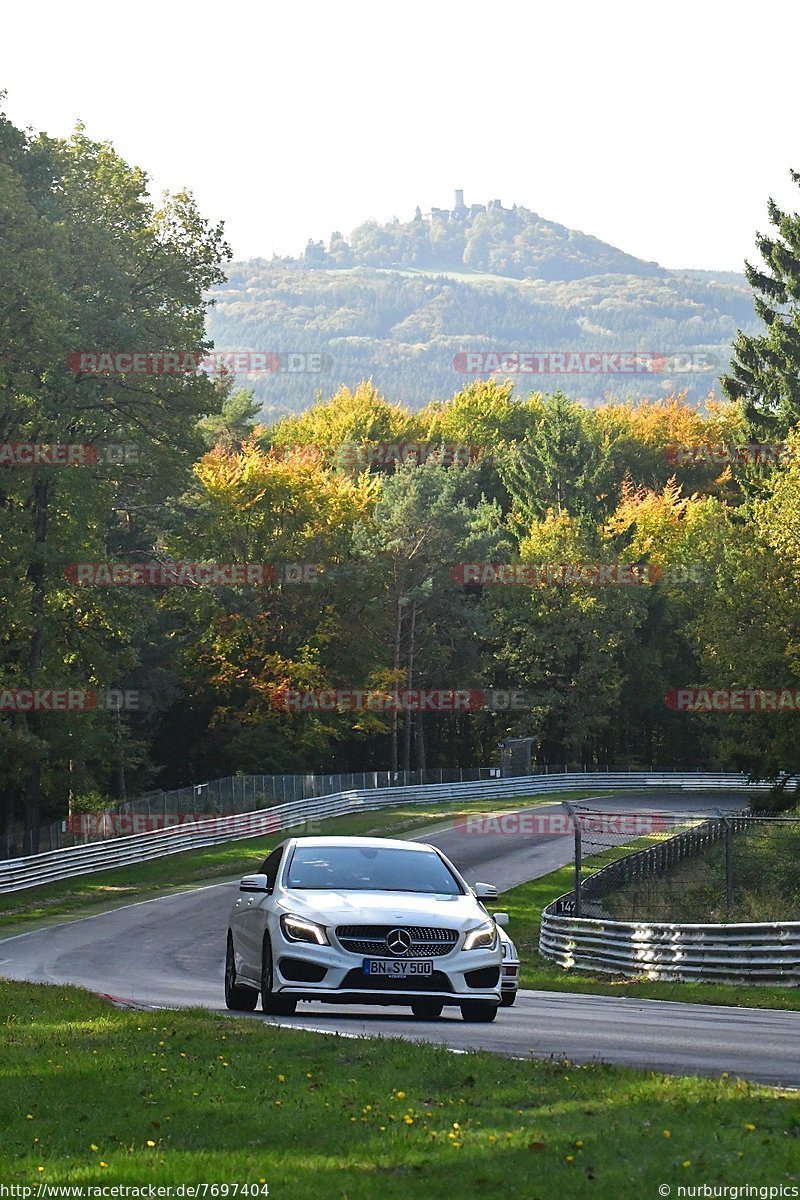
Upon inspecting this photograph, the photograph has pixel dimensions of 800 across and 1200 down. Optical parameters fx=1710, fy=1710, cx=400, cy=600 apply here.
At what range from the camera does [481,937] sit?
48.1 feet

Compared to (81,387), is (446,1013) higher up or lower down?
lower down

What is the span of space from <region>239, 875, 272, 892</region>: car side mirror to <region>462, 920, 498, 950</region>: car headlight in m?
2.01

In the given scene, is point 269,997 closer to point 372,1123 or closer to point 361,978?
point 361,978

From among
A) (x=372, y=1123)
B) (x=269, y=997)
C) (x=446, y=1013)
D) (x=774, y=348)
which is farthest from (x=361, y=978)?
(x=774, y=348)

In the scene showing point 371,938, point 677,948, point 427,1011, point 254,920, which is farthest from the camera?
point 677,948

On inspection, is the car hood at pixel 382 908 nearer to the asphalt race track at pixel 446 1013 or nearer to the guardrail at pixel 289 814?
the asphalt race track at pixel 446 1013

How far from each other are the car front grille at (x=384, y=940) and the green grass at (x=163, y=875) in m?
21.9

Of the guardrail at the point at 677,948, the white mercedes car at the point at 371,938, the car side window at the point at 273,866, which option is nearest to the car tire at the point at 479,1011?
the white mercedes car at the point at 371,938

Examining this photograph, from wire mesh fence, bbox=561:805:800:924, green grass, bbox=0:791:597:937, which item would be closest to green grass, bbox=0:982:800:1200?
wire mesh fence, bbox=561:805:800:924

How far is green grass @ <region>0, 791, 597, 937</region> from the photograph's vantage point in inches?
1590

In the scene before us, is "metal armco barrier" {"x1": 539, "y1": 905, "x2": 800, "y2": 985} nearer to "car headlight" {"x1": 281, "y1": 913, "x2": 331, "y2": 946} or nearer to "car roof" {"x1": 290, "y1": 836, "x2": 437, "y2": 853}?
"car roof" {"x1": 290, "y1": 836, "x2": 437, "y2": 853}

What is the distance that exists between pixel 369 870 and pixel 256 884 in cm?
107

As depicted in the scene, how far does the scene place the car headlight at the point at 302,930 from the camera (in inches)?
566

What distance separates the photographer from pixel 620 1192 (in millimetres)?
6988
